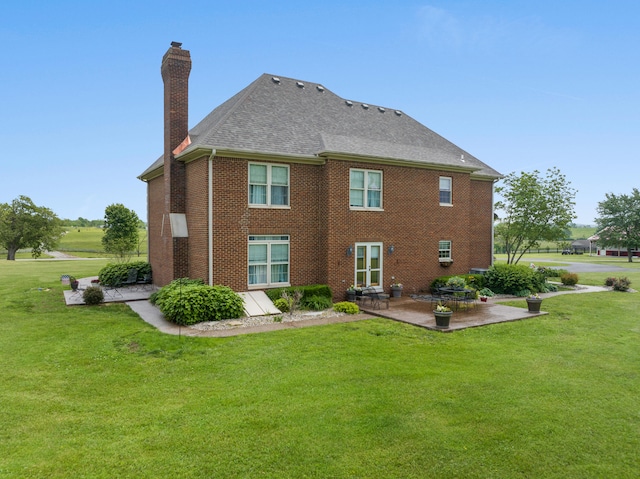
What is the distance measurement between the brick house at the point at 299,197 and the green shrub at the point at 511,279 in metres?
1.38

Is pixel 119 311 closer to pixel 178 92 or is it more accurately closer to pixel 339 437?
pixel 178 92

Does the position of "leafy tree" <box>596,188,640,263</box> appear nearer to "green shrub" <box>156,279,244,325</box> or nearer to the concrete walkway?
the concrete walkway

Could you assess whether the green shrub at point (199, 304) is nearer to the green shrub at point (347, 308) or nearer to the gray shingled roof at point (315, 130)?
the green shrub at point (347, 308)

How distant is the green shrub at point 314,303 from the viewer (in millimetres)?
15641

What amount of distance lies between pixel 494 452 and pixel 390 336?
20.3 feet

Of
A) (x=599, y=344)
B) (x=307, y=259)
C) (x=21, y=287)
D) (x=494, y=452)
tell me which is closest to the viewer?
(x=494, y=452)

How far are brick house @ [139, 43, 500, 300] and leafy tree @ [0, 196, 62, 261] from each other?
53930 millimetres

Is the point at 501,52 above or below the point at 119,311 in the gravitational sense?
above

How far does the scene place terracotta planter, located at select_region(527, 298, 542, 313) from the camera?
15414mm

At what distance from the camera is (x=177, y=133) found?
17.3 metres

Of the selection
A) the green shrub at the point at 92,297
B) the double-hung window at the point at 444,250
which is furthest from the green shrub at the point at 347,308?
the green shrub at the point at 92,297

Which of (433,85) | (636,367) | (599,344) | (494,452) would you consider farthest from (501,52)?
(494,452)

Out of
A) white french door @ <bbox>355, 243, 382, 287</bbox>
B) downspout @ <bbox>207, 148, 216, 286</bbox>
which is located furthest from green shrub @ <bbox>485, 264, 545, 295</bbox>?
downspout @ <bbox>207, 148, 216, 286</bbox>

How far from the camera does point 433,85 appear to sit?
2334 cm
